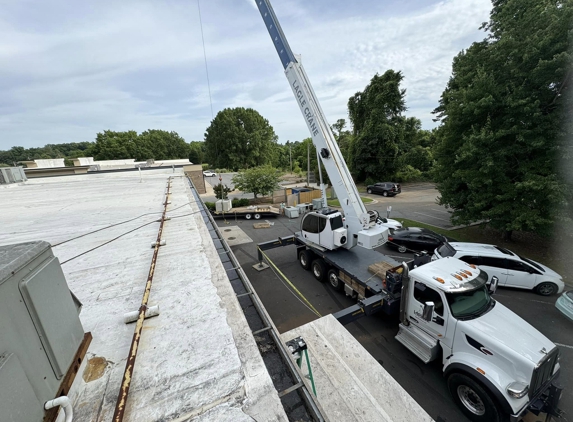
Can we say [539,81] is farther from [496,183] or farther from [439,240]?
[439,240]

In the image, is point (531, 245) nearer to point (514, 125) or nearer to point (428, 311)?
point (514, 125)

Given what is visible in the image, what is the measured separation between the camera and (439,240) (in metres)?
12.1

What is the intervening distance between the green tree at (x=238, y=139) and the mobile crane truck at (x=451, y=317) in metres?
48.3

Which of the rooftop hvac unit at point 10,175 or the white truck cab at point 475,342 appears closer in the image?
the white truck cab at point 475,342

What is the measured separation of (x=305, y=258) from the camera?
10734mm

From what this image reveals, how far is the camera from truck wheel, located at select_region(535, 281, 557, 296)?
27.7ft

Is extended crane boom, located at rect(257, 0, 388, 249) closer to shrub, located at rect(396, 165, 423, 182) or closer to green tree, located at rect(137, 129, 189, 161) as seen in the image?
shrub, located at rect(396, 165, 423, 182)

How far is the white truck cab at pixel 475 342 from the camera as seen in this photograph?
432 centimetres

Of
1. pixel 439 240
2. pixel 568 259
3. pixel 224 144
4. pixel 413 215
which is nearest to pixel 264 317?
pixel 439 240

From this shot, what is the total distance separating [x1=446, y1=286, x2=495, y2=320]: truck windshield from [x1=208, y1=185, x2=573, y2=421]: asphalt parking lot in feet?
6.14

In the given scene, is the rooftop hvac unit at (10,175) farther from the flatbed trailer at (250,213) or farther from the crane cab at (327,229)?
the crane cab at (327,229)

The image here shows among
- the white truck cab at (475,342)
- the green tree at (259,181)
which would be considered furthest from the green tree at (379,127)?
the white truck cab at (475,342)

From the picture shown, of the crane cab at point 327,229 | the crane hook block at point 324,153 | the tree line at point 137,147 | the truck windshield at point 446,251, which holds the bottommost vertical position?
the truck windshield at point 446,251

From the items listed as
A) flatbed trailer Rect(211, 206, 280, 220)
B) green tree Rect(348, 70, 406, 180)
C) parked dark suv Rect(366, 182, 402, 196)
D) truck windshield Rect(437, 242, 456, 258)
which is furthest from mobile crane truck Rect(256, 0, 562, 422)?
green tree Rect(348, 70, 406, 180)
